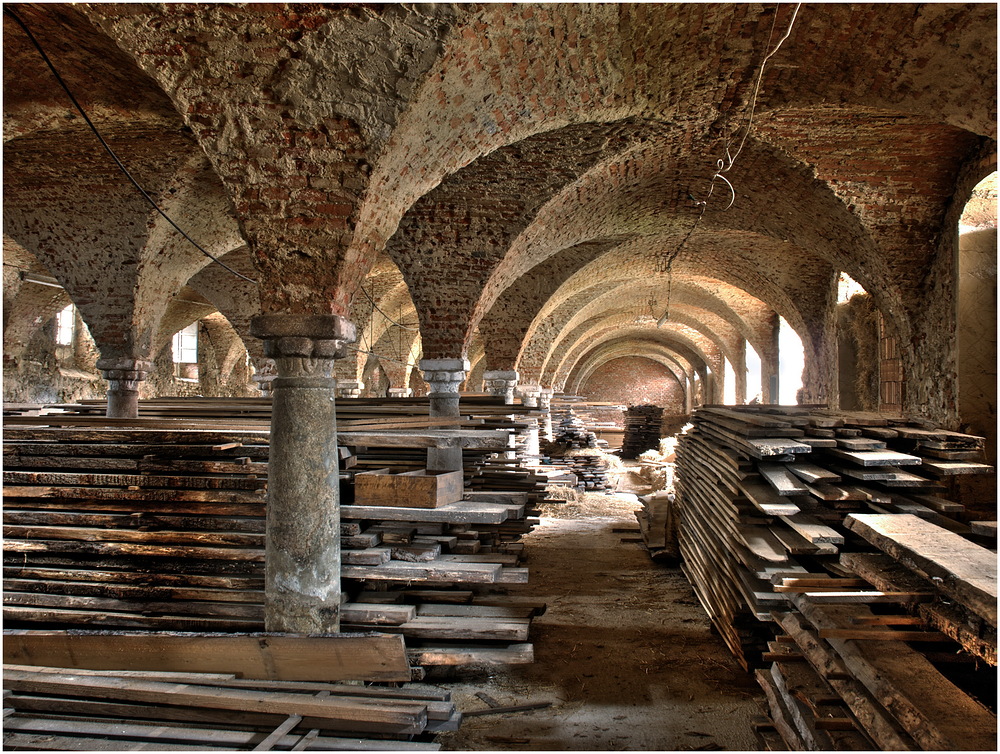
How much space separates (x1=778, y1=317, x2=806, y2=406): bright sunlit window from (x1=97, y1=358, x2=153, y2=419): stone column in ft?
45.7

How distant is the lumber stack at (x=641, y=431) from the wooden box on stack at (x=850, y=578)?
15752 mm

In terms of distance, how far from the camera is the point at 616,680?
503 cm

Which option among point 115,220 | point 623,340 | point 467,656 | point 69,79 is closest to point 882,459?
point 467,656

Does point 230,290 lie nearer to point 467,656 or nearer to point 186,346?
point 186,346

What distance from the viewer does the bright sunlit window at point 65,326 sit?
625 inches

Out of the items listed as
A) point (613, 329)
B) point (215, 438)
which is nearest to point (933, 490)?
point (215, 438)

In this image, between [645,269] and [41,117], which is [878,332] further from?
[41,117]

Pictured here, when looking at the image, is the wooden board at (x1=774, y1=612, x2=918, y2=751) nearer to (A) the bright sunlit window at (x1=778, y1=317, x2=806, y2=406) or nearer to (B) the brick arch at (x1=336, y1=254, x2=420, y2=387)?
(B) the brick arch at (x1=336, y1=254, x2=420, y2=387)

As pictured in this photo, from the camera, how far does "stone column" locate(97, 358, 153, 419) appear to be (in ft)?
28.5

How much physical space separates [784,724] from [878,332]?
29.3 ft

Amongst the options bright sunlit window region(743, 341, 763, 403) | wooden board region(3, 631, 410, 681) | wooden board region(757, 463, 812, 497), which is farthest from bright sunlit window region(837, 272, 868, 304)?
wooden board region(3, 631, 410, 681)

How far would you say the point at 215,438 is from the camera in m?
5.06

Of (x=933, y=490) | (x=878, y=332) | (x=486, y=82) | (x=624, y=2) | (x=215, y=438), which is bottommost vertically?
(x=933, y=490)

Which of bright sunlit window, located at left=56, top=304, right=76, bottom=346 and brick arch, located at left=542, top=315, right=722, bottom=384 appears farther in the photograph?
brick arch, located at left=542, top=315, right=722, bottom=384
